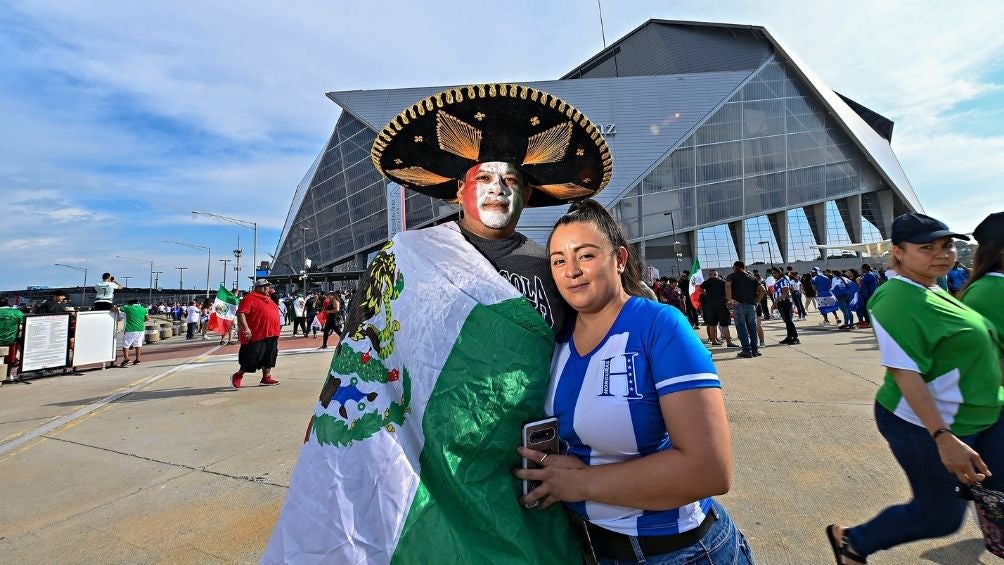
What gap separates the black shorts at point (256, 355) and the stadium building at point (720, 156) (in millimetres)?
24971

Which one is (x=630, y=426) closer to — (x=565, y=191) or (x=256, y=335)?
(x=565, y=191)

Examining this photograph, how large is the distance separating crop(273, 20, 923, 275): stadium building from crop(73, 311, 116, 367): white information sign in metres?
22.1

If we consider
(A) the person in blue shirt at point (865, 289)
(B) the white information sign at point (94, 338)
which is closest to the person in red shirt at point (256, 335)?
(B) the white information sign at point (94, 338)

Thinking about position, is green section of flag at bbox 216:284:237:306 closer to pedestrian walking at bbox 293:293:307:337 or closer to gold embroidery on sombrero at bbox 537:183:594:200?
pedestrian walking at bbox 293:293:307:337

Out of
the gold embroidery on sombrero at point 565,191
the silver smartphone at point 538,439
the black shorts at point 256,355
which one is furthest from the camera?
the black shorts at point 256,355

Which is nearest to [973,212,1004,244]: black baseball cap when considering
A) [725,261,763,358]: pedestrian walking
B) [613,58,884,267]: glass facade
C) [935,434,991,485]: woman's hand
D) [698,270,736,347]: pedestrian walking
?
[935,434,991,485]: woman's hand

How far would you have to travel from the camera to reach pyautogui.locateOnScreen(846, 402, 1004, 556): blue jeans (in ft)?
5.46

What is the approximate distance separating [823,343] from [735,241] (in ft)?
108

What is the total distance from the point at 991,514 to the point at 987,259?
1149 mm

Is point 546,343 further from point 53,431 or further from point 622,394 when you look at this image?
point 53,431

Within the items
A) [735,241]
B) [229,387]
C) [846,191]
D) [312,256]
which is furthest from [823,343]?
[312,256]

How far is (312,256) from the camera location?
56.1m

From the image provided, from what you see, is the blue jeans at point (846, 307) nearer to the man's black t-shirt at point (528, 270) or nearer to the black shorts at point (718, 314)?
the black shorts at point (718, 314)

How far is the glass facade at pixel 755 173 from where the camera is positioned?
115ft
